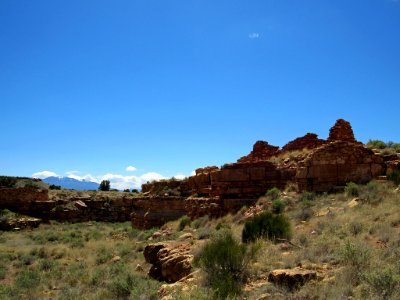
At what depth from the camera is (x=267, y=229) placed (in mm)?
9727

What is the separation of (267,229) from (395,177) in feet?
19.1

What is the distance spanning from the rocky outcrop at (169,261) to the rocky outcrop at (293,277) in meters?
3.00

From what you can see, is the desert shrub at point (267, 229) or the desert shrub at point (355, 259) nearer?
the desert shrub at point (355, 259)

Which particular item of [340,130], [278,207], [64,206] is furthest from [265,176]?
[64,206]

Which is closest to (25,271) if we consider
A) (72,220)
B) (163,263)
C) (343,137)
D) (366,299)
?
(163,263)

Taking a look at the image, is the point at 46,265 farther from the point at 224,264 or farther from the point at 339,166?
the point at 339,166

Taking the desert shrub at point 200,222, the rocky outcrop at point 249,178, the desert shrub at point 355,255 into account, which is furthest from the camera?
the desert shrub at point 200,222

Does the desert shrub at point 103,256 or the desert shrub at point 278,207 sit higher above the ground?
the desert shrub at point 278,207

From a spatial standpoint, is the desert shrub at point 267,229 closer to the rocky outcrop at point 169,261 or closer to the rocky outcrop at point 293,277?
the rocky outcrop at point 169,261

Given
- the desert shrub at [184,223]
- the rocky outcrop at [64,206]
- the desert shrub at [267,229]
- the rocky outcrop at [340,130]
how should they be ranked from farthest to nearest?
the rocky outcrop at [64,206], the rocky outcrop at [340,130], the desert shrub at [184,223], the desert shrub at [267,229]

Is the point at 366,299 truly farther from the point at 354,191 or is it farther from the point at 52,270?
the point at 52,270

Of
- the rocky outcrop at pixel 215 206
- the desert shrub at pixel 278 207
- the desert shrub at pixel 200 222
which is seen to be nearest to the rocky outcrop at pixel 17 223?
the rocky outcrop at pixel 215 206

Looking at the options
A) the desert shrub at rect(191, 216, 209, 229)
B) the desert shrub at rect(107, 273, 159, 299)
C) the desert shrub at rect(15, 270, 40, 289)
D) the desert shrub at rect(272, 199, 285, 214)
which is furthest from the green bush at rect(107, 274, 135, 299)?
the desert shrub at rect(191, 216, 209, 229)

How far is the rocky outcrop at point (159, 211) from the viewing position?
21578 millimetres
